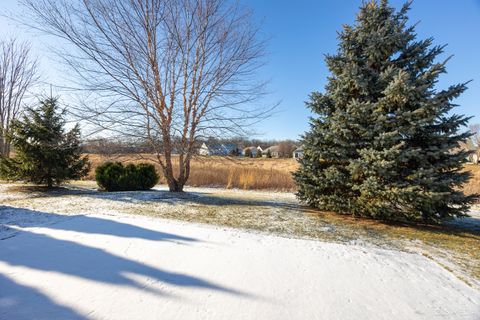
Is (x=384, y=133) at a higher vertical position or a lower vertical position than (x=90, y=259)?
higher

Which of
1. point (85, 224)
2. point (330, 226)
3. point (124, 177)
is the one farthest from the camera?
point (124, 177)

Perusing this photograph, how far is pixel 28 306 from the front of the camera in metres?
1.74

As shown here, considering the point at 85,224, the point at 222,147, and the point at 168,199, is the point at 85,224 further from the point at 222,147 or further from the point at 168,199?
the point at 222,147

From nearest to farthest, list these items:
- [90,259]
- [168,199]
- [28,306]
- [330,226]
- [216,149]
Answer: [28,306]
[90,259]
[330,226]
[168,199]
[216,149]

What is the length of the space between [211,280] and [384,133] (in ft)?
13.8

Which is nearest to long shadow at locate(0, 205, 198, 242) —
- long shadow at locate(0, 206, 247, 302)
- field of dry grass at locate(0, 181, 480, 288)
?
long shadow at locate(0, 206, 247, 302)

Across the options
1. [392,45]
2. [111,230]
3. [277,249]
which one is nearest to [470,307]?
[277,249]

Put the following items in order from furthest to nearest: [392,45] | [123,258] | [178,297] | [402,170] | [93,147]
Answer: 1. [93,147]
2. [392,45]
3. [402,170]
4. [123,258]
5. [178,297]

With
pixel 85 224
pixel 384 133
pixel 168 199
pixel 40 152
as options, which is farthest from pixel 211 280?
pixel 40 152

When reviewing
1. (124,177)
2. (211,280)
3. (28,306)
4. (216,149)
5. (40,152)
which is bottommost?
(28,306)

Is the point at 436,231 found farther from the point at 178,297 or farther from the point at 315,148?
the point at 178,297

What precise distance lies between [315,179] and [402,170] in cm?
171

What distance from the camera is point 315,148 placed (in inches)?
217

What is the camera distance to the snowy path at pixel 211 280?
5.88ft
